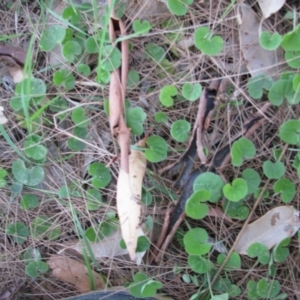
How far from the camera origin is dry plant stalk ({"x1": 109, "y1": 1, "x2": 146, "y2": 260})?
5.16ft

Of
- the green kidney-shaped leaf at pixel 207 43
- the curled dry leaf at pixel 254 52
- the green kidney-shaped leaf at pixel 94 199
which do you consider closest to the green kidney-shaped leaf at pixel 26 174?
the green kidney-shaped leaf at pixel 94 199

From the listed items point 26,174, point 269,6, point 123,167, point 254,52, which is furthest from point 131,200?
point 269,6

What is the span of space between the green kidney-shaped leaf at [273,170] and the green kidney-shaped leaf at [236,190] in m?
0.08

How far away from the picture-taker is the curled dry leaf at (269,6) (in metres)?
1.55

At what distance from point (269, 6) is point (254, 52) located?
0.14 metres

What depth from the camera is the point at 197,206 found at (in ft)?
5.09

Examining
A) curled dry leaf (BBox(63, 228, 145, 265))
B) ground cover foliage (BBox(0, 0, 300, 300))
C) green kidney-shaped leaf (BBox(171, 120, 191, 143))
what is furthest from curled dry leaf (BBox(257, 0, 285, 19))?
curled dry leaf (BBox(63, 228, 145, 265))

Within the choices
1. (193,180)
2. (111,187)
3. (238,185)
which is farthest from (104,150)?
(238,185)

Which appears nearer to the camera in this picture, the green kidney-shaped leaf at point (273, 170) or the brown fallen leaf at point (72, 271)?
the green kidney-shaped leaf at point (273, 170)

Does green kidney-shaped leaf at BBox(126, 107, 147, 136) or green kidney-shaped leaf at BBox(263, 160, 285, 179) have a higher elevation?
green kidney-shaped leaf at BBox(126, 107, 147, 136)

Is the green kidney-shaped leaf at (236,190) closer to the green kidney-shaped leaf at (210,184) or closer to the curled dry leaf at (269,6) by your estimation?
the green kidney-shaped leaf at (210,184)

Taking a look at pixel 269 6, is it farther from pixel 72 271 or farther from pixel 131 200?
pixel 72 271

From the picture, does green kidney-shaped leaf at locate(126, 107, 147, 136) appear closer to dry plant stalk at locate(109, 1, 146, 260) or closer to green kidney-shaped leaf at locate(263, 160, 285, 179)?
dry plant stalk at locate(109, 1, 146, 260)

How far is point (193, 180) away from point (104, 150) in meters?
0.30
